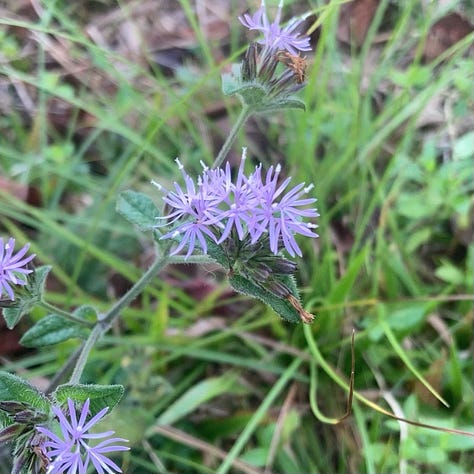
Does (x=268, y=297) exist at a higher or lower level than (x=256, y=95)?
lower

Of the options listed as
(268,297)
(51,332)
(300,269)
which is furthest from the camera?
(300,269)

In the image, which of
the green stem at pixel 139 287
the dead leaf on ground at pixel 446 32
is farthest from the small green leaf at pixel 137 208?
the dead leaf on ground at pixel 446 32

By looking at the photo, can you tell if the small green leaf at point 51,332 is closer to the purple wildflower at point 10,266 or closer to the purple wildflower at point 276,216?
the purple wildflower at point 10,266

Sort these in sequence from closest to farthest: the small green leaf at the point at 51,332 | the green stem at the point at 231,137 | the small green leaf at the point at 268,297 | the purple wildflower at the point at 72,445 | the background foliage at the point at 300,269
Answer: the purple wildflower at the point at 72,445
the small green leaf at the point at 268,297
the green stem at the point at 231,137
the small green leaf at the point at 51,332
the background foliage at the point at 300,269

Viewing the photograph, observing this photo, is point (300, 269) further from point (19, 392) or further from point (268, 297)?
point (19, 392)

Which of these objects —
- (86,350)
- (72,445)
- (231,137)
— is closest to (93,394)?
(72,445)

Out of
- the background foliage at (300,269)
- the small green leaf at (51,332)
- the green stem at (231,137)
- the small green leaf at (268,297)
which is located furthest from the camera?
the background foliage at (300,269)

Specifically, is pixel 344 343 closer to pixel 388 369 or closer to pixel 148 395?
pixel 388 369

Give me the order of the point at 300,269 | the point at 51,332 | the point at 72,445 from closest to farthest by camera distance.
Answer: the point at 72,445 → the point at 51,332 → the point at 300,269
